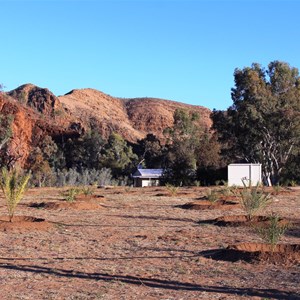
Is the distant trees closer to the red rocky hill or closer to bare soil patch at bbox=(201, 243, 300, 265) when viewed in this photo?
the red rocky hill

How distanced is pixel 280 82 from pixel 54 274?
43.8m

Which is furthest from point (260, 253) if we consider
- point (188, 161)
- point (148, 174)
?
point (148, 174)

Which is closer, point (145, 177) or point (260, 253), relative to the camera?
point (260, 253)

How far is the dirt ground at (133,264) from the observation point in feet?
23.6

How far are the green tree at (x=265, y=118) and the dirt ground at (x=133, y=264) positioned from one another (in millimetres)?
31907

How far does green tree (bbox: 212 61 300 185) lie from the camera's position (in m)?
46.5

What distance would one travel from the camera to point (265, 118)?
4691cm

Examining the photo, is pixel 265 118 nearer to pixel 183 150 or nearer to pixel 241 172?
pixel 241 172

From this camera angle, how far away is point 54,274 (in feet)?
27.3

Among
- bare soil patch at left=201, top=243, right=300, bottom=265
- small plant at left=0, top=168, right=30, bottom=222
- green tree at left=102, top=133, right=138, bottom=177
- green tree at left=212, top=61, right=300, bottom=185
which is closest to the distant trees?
green tree at left=212, top=61, right=300, bottom=185

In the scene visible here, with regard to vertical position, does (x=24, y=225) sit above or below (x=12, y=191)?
below

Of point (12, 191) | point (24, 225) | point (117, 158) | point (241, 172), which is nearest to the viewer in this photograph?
point (24, 225)

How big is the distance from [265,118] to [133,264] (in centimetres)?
3937

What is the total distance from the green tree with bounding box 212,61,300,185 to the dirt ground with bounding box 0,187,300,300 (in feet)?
105
